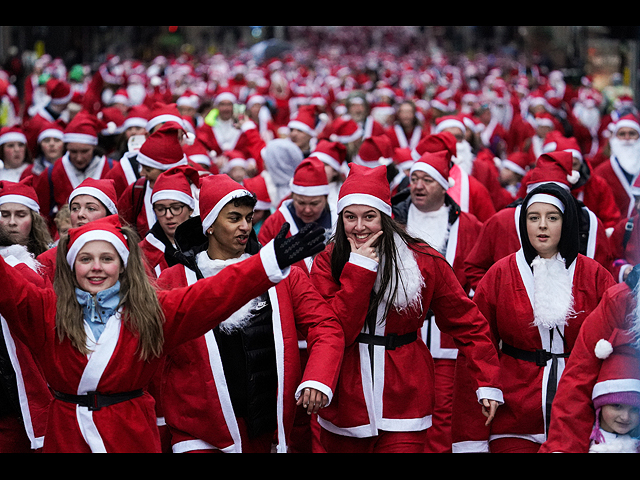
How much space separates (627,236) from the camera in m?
7.47

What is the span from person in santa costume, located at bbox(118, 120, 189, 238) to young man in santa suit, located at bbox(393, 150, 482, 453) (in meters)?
1.84

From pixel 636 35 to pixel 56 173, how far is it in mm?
13209

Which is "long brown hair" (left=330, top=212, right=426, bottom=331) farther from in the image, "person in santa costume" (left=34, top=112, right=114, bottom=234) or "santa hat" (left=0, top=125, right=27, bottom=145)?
"santa hat" (left=0, top=125, right=27, bottom=145)

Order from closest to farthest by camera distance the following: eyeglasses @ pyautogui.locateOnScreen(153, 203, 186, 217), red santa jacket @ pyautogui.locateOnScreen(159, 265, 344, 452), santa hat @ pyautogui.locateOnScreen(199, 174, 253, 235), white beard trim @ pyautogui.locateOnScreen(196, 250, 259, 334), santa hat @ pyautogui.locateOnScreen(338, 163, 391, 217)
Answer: red santa jacket @ pyautogui.locateOnScreen(159, 265, 344, 452), white beard trim @ pyautogui.locateOnScreen(196, 250, 259, 334), santa hat @ pyautogui.locateOnScreen(199, 174, 253, 235), santa hat @ pyautogui.locateOnScreen(338, 163, 391, 217), eyeglasses @ pyautogui.locateOnScreen(153, 203, 186, 217)

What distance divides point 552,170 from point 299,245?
354 centimetres

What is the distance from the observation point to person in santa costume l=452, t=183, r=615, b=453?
539 centimetres

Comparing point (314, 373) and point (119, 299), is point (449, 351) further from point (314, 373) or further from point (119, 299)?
point (119, 299)

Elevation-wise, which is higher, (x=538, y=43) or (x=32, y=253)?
(x=538, y=43)

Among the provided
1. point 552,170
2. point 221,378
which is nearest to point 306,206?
point 552,170

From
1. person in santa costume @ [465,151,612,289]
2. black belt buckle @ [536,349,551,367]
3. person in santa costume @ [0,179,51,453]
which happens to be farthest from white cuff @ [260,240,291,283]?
person in santa costume @ [465,151,612,289]

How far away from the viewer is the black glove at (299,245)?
159 inches

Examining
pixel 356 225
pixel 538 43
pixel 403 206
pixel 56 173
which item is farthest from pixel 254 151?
pixel 538 43

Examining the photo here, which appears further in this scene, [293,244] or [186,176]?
[186,176]

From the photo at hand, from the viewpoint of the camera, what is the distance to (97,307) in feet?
14.2
